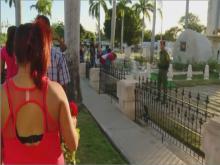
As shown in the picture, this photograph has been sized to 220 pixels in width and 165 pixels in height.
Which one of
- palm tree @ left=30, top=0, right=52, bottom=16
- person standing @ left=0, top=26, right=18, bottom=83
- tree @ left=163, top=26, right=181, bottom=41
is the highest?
palm tree @ left=30, top=0, right=52, bottom=16

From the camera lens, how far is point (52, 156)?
250 centimetres

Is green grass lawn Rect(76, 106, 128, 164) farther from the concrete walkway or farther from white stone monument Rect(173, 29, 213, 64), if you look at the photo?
white stone monument Rect(173, 29, 213, 64)

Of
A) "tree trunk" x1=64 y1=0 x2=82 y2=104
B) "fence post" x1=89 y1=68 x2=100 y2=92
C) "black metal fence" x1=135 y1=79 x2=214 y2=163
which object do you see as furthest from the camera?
"fence post" x1=89 y1=68 x2=100 y2=92

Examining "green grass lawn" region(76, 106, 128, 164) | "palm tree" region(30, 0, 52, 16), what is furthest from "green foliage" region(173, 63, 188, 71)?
"palm tree" region(30, 0, 52, 16)

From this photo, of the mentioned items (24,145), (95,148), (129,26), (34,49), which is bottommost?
(95,148)

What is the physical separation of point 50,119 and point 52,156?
0.26m

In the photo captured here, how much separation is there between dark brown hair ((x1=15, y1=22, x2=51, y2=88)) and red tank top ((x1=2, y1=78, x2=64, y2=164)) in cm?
8

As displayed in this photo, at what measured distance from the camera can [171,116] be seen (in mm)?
8172

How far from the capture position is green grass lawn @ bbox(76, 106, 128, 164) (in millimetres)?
6191

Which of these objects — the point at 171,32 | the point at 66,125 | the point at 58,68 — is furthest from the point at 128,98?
the point at 171,32

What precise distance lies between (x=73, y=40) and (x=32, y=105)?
760 cm

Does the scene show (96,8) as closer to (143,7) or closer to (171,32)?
(143,7)

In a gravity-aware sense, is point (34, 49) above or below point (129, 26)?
below

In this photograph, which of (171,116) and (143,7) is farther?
(143,7)
